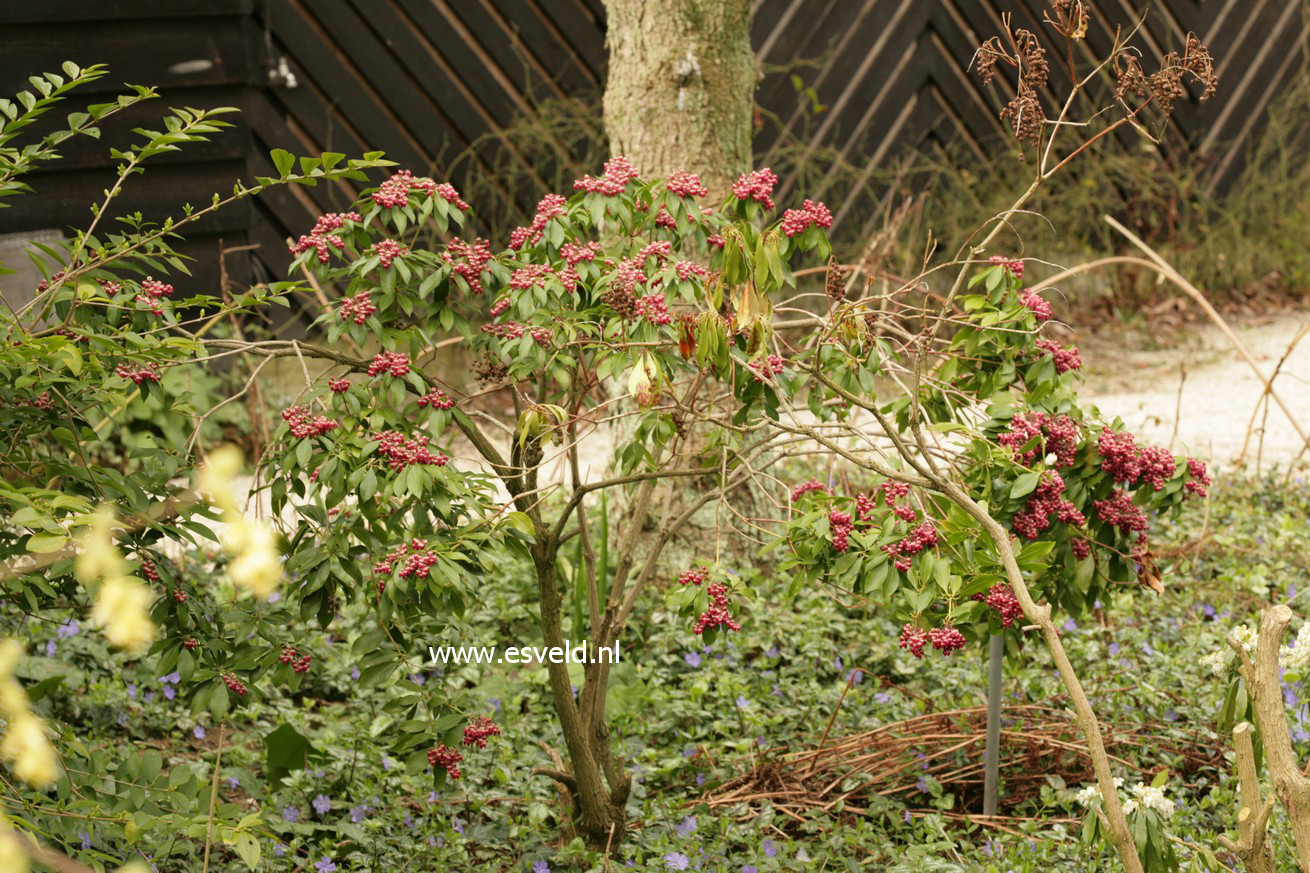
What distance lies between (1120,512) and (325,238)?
144 centimetres

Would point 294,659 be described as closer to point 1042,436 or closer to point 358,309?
point 358,309

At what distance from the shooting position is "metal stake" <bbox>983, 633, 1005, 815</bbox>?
7.48ft

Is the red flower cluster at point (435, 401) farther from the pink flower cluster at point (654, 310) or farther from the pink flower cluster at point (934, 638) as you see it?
the pink flower cluster at point (934, 638)

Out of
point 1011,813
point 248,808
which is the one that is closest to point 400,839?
point 248,808

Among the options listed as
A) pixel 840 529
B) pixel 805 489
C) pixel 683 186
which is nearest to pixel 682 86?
pixel 683 186

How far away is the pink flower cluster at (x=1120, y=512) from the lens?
7.02ft

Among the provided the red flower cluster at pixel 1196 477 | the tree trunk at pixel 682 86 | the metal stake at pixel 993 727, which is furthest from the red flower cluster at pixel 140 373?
the tree trunk at pixel 682 86

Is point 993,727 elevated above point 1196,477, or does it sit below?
below

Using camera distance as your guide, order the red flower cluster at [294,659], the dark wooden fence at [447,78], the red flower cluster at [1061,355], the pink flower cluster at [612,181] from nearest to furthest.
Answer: the red flower cluster at [294,659]
the pink flower cluster at [612,181]
the red flower cluster at [1061,355]
the dark wooden fence at [447,78]

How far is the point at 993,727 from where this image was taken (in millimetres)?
2342

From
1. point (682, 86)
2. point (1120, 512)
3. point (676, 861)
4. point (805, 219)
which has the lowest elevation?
point (676, 861)

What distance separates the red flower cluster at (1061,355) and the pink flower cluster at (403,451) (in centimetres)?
113

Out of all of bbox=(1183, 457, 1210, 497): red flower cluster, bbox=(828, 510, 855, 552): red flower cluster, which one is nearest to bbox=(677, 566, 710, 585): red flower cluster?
bbox=(828, 510, 855, 552): red flower cluster

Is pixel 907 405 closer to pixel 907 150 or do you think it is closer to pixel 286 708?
pixel 286 708
